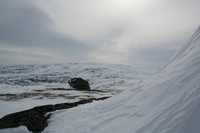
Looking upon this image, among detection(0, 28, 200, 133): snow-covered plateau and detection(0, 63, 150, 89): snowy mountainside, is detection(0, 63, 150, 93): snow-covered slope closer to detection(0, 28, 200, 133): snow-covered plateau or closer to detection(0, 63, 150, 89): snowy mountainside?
detection(0, 63, 150, 89): snowy mountainside

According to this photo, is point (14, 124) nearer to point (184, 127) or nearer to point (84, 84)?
point (184, 127)

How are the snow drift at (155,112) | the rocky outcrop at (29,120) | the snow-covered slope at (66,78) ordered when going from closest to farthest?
1. the snow drift at (155,112)
2. the rocky outcrop at (29,120)
3. the snow-covered slope at (66,78)

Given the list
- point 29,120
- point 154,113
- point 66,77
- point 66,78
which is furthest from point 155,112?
point 66,77

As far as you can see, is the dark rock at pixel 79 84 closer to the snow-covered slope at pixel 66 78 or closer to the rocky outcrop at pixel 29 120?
the snow-covered slope at pixel 66 78

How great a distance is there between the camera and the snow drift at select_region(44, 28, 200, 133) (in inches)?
130

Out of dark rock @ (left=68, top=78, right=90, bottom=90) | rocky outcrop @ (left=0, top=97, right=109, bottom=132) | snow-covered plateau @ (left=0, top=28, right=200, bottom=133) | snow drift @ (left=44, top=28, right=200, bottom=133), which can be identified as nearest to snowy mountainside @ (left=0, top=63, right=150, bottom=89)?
dark rock @ (left=68, top=78, right=90, bottom=90)

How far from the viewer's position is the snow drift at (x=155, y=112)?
331 cm

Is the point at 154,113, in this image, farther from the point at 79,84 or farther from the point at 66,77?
the point at 66,77


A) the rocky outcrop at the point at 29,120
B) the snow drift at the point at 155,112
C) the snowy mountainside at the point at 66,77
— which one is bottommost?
the snowy mountainside at the point at 66,77

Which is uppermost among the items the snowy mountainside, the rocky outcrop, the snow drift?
the snow drift

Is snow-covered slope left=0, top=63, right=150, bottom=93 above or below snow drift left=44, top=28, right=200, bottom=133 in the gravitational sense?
below

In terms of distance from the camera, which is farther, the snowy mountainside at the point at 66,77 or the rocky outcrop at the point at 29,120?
the snowy mountainside at the point at 66,77

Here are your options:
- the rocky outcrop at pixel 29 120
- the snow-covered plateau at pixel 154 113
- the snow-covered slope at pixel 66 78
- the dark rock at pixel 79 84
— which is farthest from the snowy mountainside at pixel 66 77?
the snow-covered plateau at pixel 154 113

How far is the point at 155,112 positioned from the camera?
3.97 metres
